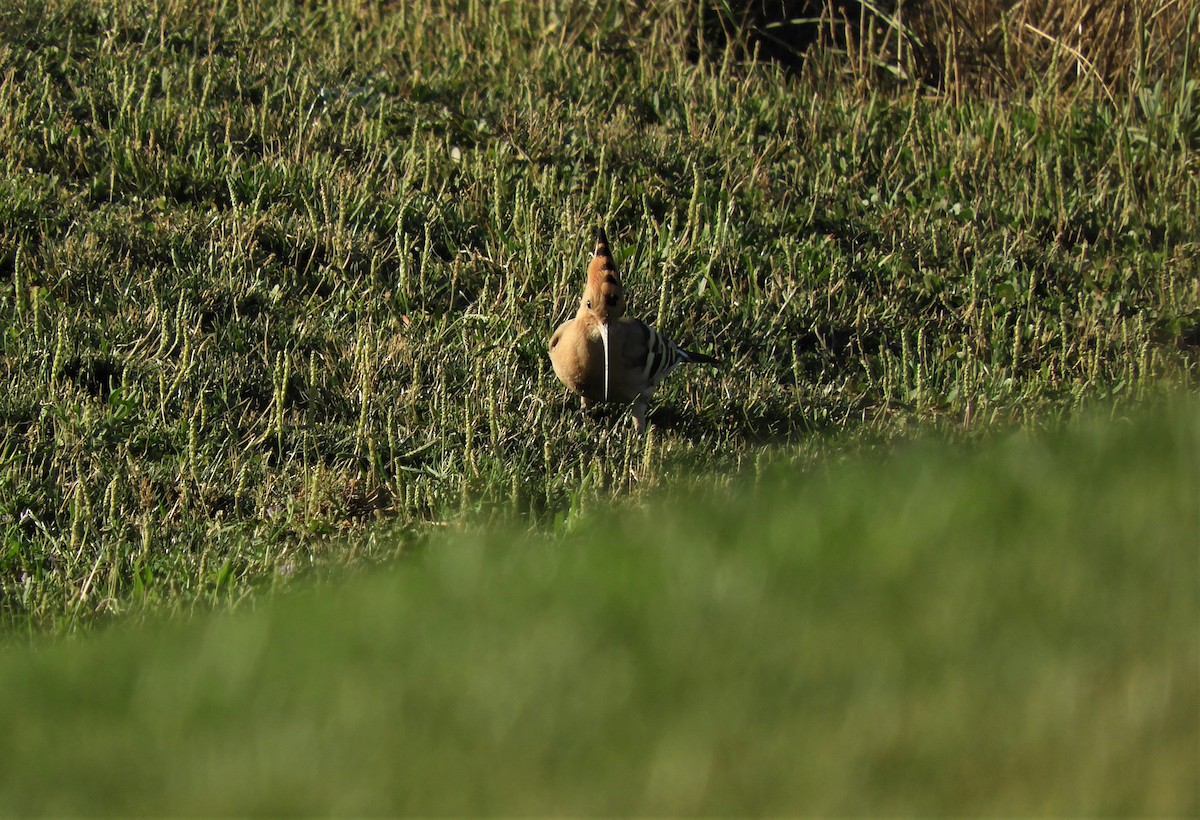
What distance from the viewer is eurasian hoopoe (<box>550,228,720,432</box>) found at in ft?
19.0

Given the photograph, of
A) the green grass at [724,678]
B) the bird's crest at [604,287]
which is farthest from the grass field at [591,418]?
the bird's crest at [604,287]

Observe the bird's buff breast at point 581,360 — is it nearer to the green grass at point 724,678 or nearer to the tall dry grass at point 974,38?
the green grass at point 724,678

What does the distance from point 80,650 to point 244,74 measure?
18.7ft

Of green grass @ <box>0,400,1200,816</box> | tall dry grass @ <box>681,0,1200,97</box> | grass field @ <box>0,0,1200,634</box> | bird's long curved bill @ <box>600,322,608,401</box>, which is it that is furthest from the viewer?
tall dry grass @ <box>681,0,1200,97</box>

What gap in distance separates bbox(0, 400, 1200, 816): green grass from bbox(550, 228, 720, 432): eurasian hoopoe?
2325mm

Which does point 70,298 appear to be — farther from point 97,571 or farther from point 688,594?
point 688,594

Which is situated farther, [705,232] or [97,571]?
[705,232]

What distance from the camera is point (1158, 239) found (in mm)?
8281

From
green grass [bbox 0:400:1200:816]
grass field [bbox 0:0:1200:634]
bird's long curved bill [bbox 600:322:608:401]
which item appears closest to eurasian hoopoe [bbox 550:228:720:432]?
bird's long curved bill [bbox 600:322:608:401]

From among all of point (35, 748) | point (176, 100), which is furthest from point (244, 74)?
point (35, 748)

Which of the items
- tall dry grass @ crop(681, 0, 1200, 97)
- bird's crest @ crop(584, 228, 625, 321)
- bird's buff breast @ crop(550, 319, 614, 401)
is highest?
tall dry grass @ crop(681, 0, 1200, 97)

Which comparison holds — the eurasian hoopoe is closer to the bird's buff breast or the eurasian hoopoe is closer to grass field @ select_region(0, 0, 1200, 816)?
the bird's buff breast

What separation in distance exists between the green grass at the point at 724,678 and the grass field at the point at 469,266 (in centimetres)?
Answer: 160

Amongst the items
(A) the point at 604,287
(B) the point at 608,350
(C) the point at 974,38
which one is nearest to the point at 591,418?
(B) the point at 608,350
